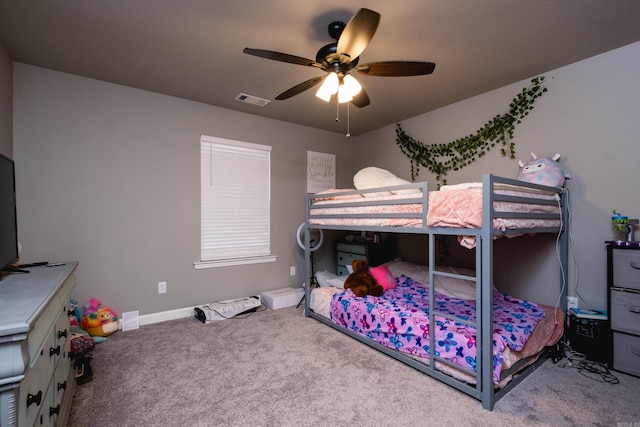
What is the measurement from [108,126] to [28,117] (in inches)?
21.7

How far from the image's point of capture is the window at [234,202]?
3395 millimetres

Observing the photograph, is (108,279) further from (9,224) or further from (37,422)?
(37,422)

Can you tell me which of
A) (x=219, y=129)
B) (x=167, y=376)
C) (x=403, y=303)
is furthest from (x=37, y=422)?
(x=219, y=129)

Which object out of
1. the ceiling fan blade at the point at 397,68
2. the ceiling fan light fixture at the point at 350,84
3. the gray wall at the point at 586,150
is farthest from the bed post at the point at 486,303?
the gray wall at the point at 586,150

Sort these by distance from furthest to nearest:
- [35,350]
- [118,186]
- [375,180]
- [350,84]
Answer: [118,186] < [375,180] < [350,84] < [35,350]

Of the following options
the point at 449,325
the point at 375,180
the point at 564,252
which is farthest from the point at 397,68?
the point at 564,252

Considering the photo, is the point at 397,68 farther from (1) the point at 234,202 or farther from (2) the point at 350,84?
(1) the point at 234,202

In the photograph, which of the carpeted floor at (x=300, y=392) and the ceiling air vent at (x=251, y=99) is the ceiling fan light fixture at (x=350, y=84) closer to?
the ceiling air vent at (x=251, y=99)

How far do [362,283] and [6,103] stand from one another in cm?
329

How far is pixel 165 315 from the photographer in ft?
10.3

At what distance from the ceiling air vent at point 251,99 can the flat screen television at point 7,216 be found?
196 cm

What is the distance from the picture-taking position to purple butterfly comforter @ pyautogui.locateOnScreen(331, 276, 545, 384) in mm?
1929

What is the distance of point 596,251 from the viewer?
7.93 feet

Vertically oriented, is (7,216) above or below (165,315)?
above
